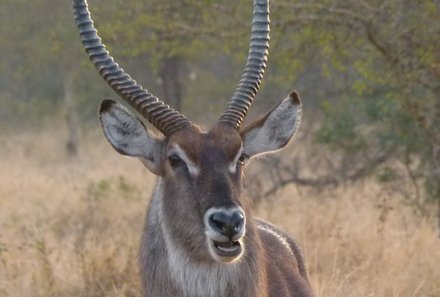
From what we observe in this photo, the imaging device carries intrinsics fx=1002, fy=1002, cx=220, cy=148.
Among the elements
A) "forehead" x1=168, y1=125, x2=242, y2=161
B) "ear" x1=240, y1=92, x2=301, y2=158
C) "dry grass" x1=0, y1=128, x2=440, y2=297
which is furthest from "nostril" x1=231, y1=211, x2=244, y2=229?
"dry grass" x1=0, y1=128, x2=440, y2=297

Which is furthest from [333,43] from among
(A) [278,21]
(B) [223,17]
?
(B) [223,17]

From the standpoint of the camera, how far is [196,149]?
493 centimetres

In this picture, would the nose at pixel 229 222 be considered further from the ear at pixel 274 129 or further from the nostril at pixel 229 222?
the ear at pixel 274 129

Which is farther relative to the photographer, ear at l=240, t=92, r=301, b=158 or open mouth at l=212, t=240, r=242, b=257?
ear at l=240, t=92, r=301, b=158

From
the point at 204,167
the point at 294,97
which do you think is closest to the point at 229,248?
the point at 204,167

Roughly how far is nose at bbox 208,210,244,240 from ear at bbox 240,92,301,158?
26.2 inches

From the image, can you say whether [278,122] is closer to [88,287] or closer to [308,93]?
[88,287]

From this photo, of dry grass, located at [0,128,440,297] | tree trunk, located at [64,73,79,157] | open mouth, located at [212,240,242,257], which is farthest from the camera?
tree trunk, located at [64,73,79,157]

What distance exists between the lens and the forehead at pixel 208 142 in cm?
491

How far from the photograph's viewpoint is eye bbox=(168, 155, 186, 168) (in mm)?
4995

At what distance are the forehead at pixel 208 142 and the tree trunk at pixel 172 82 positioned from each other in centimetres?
1237

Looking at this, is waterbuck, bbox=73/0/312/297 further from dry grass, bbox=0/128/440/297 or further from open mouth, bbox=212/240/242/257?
dry grass, bbox=0/128/440/297

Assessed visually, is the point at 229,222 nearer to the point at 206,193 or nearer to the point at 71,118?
the point at 206,193

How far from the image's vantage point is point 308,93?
45.2 feet
